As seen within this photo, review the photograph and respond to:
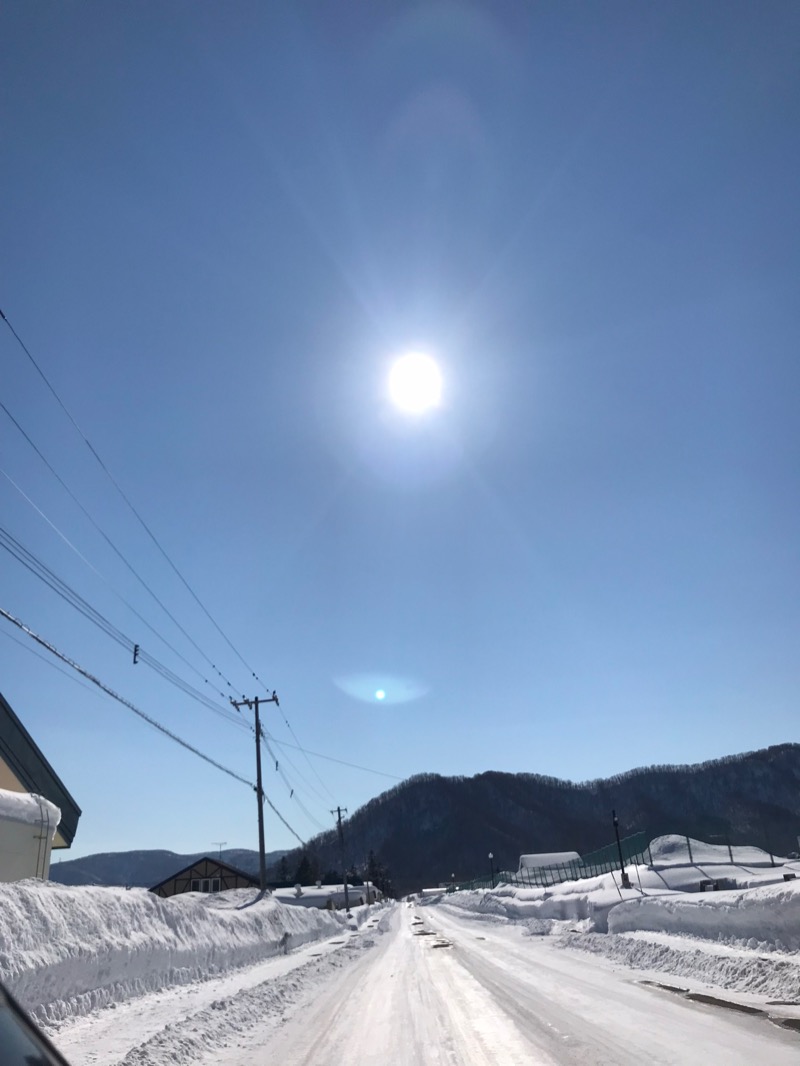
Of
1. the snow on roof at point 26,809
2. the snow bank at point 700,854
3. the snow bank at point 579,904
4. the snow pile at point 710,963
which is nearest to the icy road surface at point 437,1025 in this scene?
the snow pile at point 710,963

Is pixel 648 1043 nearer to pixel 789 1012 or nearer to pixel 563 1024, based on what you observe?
pixel 563 1024

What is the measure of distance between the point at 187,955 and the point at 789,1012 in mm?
13622

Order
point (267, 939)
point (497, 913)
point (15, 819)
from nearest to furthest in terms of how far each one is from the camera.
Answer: point (15, 819) < point (267, 939) < point (497, 913)

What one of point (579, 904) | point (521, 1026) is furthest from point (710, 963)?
point (579, 904)

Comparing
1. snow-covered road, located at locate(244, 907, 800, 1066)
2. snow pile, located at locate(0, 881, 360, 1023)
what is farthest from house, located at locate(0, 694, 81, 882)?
snow-covered road, located at locate(244, 907, 800, 1066)

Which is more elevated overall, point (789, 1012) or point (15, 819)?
point (15, 819)

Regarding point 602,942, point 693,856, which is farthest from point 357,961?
point 693,856

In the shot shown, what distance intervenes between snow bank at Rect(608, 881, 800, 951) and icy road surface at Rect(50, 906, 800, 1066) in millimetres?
2454

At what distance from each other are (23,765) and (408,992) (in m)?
14.0

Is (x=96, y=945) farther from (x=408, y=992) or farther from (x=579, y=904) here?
(x=579, y=904)

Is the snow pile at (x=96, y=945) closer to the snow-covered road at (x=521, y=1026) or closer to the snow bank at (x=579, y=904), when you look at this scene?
the snow-covered road at (x=521, y=1026)

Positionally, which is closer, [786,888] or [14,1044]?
[14,1044]

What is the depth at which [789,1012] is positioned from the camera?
9.34 metres

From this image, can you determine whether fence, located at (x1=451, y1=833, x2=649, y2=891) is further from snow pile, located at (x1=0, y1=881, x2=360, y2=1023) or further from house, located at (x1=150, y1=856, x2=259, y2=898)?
house, located at (x1=150, y1=856, x2=259, y2=898)
